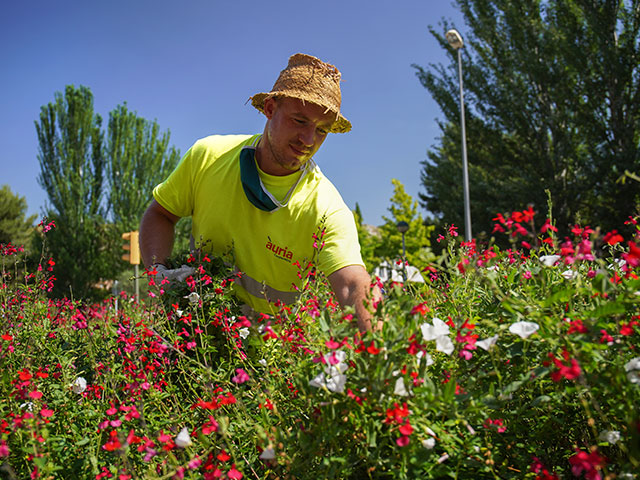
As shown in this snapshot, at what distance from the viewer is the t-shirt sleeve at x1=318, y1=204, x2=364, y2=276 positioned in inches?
85.4

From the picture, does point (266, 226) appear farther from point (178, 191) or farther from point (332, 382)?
point (332, 382)

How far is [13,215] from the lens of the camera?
90.3 ft

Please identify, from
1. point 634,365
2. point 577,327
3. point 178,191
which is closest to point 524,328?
point 577,327

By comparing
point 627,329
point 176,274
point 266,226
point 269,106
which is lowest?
point 627,329

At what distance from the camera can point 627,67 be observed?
13531mm

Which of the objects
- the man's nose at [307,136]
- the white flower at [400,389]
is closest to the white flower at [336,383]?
the white flower at [400,389]

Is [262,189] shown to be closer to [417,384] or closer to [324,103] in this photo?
[324,103]

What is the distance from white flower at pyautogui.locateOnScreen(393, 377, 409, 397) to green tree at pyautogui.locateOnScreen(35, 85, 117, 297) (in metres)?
20.9

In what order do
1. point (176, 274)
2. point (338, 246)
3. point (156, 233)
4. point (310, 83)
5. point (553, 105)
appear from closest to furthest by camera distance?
point (176, 274), point (338, 246), point (310, 83), point (156, 233), point (553, 105)

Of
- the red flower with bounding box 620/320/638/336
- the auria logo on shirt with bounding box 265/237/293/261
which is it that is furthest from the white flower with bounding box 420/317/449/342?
the auria logo on shirt with bounding box 265/237/293/261

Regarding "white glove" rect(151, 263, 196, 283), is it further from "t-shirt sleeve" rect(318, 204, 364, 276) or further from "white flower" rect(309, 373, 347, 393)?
"white flower" rect(309, 373, 347, 393)

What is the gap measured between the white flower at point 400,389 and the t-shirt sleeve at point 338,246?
109cm

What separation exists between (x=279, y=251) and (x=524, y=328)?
1642 mm

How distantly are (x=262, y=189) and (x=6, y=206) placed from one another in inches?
1199
